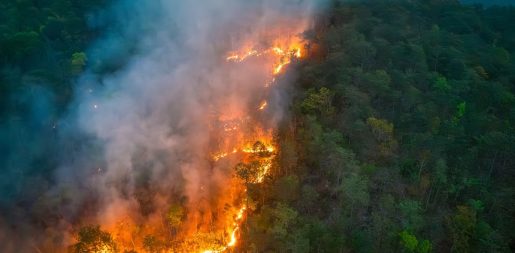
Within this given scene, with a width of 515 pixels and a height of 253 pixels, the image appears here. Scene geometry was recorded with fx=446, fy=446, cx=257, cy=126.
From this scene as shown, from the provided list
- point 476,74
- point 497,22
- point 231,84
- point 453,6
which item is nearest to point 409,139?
point 476,74

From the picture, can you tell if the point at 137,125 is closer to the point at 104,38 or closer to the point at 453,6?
the point at 104,38

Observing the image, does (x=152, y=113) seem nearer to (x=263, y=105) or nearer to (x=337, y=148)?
(x=263, y=105)

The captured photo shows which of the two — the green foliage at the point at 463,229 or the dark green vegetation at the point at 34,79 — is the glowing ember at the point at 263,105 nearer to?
the dark green vegetation at the point at 34,79

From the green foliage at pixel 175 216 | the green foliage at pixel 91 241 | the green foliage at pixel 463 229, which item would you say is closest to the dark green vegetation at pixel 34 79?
the green foliage at pixel 91 241

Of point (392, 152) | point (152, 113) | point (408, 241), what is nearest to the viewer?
point (408, 241)

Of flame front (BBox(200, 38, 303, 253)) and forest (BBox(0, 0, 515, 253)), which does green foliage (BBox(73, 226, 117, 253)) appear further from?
flame front (BBox(200, 38, 303, 253))

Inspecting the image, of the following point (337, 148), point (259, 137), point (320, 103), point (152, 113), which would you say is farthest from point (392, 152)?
point (152, 113)
